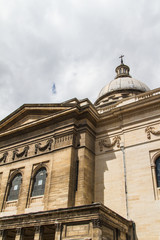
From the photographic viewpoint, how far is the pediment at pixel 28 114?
22806 millimetres

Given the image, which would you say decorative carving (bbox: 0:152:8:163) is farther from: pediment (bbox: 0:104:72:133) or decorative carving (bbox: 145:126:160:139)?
decorative carving (bbox: 145:126:160:139)

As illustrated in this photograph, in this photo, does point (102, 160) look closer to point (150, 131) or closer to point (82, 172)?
point (82, 172)

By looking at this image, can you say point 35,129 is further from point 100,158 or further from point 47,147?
point 100,158

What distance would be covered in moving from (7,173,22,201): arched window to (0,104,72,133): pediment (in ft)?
15.6

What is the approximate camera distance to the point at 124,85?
3975cm

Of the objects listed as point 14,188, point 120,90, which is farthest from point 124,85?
point 14,188

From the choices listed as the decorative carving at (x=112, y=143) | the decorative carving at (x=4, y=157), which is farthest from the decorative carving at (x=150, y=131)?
the decorative carving at (x=4, y=157)

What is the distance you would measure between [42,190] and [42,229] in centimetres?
523

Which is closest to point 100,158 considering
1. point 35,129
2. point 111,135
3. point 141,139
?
point 111,135

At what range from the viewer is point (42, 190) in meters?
19.9

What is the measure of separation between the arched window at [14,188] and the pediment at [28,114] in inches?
188

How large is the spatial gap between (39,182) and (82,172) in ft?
13.0

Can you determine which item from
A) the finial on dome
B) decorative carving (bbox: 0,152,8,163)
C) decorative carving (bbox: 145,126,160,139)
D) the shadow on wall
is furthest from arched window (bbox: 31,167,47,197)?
the finial on dome

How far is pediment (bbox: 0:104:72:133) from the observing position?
22.8 meters
